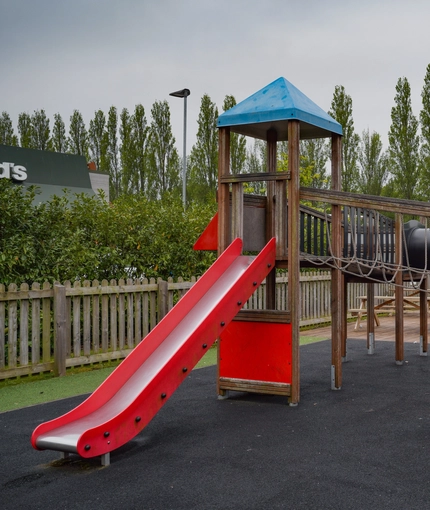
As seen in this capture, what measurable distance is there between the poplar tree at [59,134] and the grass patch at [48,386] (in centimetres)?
4261

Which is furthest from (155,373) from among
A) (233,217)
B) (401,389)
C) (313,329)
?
(313,329)

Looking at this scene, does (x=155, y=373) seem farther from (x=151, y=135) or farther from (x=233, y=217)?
(x=151, y=135)

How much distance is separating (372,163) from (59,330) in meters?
36.6

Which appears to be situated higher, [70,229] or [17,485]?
[70,229]

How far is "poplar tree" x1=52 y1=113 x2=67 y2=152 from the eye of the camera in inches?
1922

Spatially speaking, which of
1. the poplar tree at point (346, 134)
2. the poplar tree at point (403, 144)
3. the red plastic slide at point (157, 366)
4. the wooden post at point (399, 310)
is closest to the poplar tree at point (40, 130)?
the poplar tree at point (346, 134)

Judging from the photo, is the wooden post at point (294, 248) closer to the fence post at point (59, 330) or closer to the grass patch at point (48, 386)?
the grass patch at point (48, 386)

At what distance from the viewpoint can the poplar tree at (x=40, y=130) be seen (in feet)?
160

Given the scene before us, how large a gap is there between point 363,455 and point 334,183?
3.69m

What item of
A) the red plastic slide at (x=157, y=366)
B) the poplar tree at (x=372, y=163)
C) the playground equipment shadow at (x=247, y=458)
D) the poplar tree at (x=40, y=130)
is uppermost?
the poplar tree at (x=40, y=130)

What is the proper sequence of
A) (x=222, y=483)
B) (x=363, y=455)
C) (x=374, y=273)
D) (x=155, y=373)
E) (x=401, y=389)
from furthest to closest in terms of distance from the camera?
(x=374, y=273) < (x=401, y=389) < (x=155, y=373) < (x=363, y=455) < (x=222, y=483)

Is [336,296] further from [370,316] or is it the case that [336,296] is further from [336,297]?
[370,316]

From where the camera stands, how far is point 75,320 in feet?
27.0

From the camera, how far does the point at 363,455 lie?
15.4 ft
